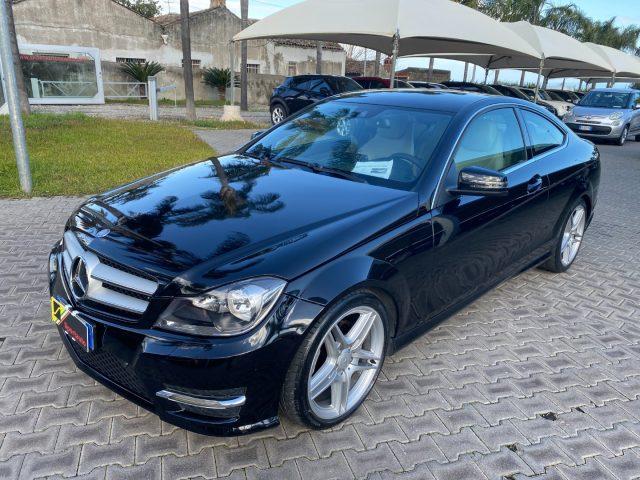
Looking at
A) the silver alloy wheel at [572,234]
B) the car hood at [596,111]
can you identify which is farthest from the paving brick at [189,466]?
the car hood at [596,111]

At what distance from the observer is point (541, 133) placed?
402 cm

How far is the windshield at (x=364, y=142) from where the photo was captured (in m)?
3.00

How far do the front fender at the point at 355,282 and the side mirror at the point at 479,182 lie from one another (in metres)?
0.71

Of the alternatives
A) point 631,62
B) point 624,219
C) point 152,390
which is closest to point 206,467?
point 152,390

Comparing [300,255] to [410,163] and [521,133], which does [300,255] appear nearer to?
[410,163]

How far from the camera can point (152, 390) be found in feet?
6.70

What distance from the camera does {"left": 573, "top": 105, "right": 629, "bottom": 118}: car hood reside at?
15.6 metres

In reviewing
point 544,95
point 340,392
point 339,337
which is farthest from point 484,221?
point 544,95

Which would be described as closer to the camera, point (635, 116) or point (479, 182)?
point (479, 182)

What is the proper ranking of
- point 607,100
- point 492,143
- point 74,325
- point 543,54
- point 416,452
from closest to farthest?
point 74,325 → point 416,452 → point 492,143 → point 543,54 → point 607,100

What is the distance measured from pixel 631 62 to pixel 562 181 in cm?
2740

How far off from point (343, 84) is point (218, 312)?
Answer: 1279cm

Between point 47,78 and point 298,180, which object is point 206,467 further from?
point 47,78

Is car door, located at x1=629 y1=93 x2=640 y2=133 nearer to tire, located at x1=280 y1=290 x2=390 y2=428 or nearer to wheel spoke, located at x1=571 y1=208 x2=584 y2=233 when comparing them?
wheel spoke, located at x1=571 y1=208 x2=584 y2=233
